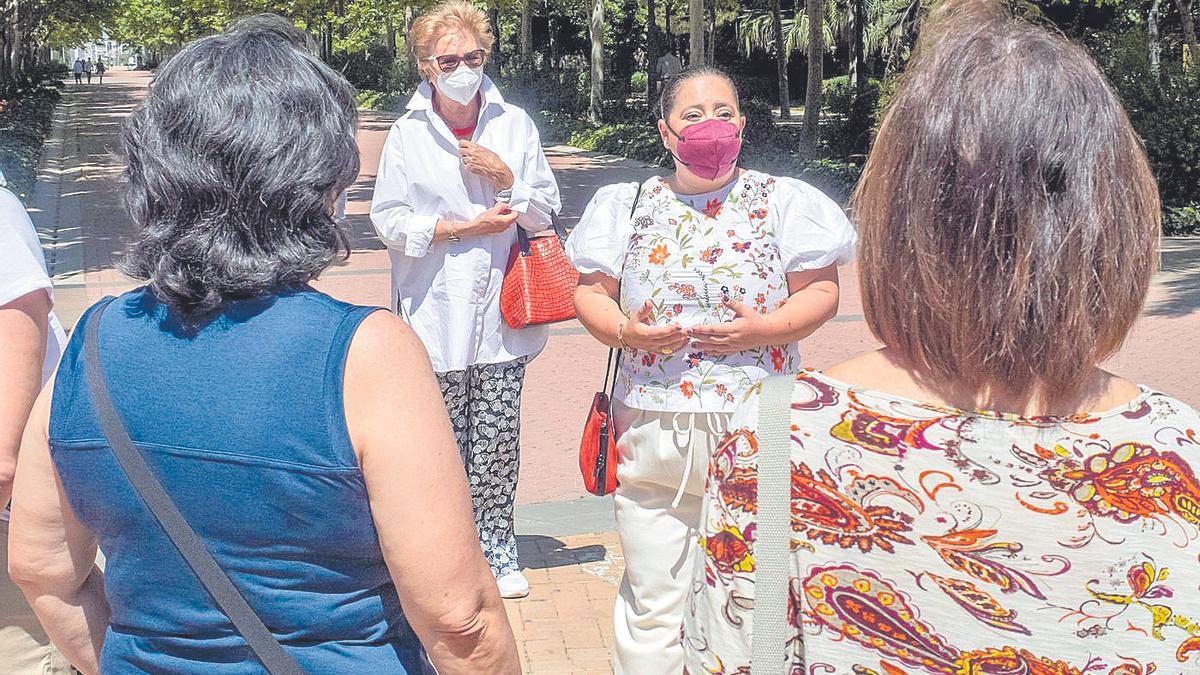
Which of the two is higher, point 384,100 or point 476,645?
point 476,645

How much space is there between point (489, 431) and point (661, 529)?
1.15 m

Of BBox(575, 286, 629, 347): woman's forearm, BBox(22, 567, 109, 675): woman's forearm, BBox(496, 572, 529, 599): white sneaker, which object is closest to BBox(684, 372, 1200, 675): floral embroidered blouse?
BBox(22, 567, 109, 675): woman's forearm

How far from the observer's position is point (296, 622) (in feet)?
5.65

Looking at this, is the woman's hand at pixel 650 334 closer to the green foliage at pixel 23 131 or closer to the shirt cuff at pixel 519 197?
the shirt cuff at pixel 519 197

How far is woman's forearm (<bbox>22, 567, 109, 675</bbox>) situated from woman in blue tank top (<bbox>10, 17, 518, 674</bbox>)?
0.63 ft

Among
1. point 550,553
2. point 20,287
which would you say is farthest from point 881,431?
point 550,553

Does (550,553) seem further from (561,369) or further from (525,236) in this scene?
(561,369)

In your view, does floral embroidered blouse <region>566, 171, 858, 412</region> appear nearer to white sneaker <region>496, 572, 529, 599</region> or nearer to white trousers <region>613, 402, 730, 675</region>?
white trousers <region>613, 402, 730, 675</region>

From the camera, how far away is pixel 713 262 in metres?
3.27

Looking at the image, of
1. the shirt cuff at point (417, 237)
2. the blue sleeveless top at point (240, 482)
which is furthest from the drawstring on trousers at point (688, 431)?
the blue sleeveless top at point (240, 482)

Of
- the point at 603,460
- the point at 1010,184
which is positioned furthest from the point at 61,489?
the point at 603,460

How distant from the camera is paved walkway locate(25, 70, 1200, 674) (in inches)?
172

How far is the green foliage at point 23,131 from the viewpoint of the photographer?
58.5 feet

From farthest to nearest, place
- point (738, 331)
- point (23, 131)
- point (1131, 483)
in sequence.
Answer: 1. point (23, 131)
2. point (738, 331)
3. point (1131, 483)
